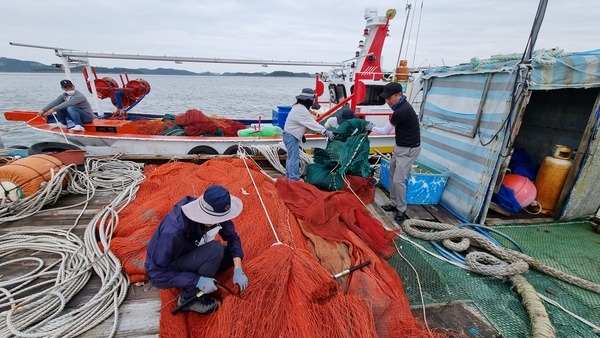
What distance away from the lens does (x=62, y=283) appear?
227cm

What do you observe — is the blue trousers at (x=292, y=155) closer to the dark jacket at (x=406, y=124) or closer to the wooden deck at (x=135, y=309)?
the dark jacket at (x=406, y=124)

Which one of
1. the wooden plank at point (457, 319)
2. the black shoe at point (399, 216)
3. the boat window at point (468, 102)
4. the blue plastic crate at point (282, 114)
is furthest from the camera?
the blue plastic crate at point (282, 114)

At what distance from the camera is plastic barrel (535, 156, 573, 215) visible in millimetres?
3994

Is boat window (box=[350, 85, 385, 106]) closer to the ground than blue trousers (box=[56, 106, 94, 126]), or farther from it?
farther from it

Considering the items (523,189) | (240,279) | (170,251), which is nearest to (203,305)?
(240,279)

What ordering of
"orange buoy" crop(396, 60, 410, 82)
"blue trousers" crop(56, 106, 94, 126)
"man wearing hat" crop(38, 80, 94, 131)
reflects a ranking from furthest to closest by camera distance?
"orange buoy" crop(396, 60, 410, 82), "blue trousers" crop(56, 106, 94, 126), "man wearing hat" crop(38, 80, 94, 131)

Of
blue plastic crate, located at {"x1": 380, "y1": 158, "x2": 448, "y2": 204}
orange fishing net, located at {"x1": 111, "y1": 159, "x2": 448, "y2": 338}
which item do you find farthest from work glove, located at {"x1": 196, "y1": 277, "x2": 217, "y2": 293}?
blue plastic crate, located at {"x1": 380, "y1": 158, "x2": 448, "y2": 204}

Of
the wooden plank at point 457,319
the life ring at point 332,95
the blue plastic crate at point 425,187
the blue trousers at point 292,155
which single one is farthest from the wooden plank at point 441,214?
the life ring at point 332,95

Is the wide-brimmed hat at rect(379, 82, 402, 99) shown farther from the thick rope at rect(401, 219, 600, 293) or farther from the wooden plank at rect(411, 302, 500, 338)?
the wooden plank at rect(411, 302, 500, 338)

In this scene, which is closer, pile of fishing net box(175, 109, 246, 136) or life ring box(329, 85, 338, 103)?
pile of fishing net box(175, 109, 246, 136)

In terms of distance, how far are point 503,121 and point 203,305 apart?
385 cm

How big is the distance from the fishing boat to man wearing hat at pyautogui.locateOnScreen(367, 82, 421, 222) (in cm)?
294

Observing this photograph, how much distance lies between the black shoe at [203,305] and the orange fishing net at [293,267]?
0.06 metres

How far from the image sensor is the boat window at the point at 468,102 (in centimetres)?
349
